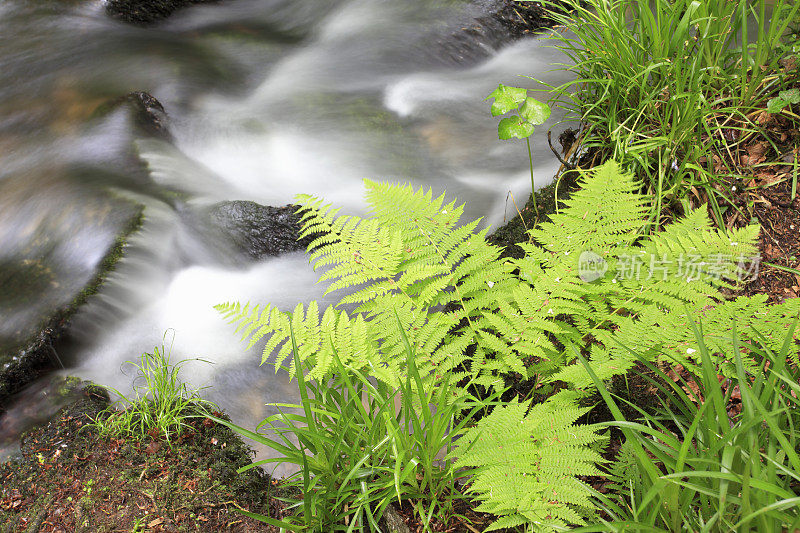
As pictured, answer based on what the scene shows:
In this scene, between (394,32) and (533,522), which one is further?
(394,32)

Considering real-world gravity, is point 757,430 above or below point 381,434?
above

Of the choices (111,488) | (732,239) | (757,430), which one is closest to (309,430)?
(111,488)

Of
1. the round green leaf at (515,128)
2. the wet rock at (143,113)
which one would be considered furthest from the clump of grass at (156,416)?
the wet rock at (143,113)

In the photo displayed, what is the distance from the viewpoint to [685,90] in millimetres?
2777

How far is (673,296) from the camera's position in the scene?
6.90ft

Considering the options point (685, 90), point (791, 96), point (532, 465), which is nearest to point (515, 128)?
point (685, 90)

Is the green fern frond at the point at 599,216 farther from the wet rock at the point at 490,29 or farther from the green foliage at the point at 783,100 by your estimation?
the wet rock at the point at 490,29

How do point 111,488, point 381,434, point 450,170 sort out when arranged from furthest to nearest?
point 450,170 → point 111,488 → point 381,434

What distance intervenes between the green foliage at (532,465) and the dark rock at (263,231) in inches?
99.3

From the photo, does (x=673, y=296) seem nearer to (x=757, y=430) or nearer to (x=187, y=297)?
(x=757, y=430)

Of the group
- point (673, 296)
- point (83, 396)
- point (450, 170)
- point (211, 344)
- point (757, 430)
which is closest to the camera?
point (757, 430)

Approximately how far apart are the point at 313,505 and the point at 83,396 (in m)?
1.95

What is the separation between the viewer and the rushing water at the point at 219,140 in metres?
3.58

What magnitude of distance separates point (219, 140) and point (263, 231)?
1579mm
